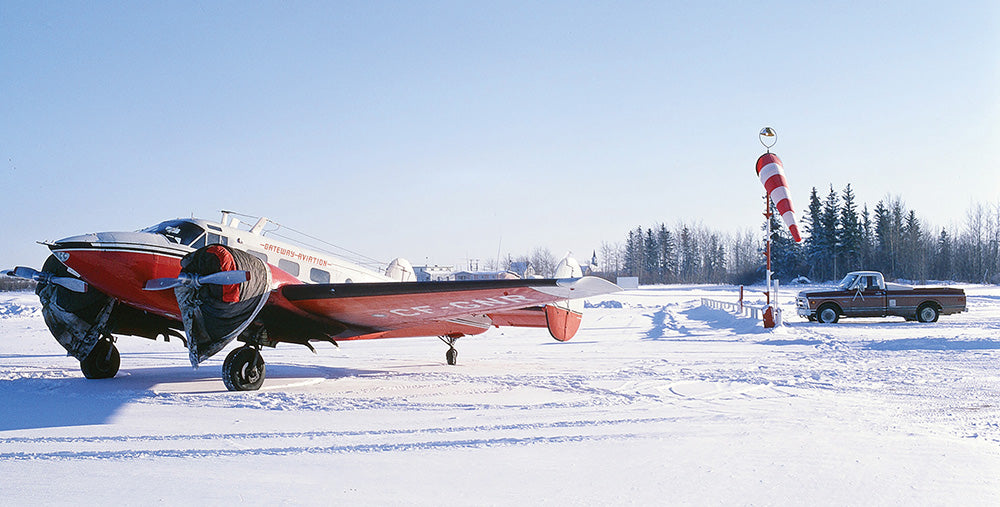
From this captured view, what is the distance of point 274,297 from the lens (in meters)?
8.95

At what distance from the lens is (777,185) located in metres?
18.0

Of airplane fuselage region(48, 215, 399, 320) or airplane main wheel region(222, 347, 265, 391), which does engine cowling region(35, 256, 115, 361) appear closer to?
airplane fuselage region(48, 215, 399, 320)

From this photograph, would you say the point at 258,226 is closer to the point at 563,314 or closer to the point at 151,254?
the point at 151,254

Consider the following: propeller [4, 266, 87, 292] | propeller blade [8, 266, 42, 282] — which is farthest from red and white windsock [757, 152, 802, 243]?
propeller blade [8, 266, 42, 282]

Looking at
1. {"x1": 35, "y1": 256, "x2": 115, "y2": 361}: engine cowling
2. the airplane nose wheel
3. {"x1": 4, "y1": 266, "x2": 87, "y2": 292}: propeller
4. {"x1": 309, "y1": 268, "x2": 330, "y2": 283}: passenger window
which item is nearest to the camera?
{"x1": 4, "y1": 266, "x2": 87, "y2": 292}: propeller

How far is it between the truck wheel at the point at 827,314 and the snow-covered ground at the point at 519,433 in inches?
459

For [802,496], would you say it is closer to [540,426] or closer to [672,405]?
[540,426]

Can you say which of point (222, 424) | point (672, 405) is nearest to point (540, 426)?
point (672, 405)

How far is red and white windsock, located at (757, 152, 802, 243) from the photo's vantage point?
1741 centimetres

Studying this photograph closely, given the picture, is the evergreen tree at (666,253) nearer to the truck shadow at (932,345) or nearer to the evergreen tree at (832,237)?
the evergreen tree at (832,237)

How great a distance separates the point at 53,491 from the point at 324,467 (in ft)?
5.54

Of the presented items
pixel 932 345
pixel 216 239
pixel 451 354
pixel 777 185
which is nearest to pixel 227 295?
pixel 216 239

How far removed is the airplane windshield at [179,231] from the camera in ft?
29.8

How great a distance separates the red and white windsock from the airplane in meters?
11.0
